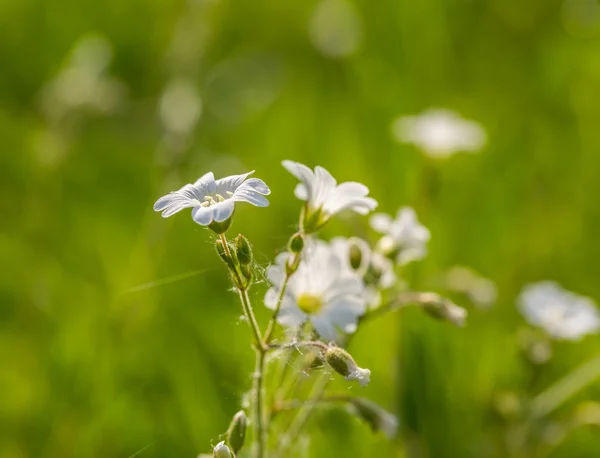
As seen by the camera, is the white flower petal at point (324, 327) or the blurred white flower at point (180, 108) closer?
the white flower petal at point (324, 327)

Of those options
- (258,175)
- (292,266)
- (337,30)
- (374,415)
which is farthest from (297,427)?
(337,30)

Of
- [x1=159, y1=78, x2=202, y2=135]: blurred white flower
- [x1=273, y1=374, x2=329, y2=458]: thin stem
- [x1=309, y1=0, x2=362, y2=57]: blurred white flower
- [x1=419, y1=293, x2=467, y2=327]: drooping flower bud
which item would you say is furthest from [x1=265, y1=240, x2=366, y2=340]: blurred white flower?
[x1=309, y1=0, x2=362, y2=57]: blurred white flower

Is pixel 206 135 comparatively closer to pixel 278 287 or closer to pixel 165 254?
pixel 165 254

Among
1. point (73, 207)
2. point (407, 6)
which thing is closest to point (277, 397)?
point (73, 207)

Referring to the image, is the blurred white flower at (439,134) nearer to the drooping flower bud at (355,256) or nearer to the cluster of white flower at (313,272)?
the cluster of white flower at (313,272)

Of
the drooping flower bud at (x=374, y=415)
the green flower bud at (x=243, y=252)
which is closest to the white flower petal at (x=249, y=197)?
the green flower bud at (x=243, y=252)
